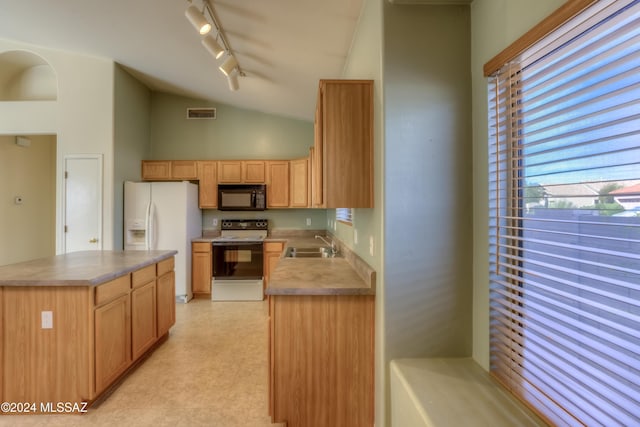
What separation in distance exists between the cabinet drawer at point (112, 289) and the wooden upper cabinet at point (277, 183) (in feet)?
9.00

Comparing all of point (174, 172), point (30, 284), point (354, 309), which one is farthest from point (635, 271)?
point (174, 172)

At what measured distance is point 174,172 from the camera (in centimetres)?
486

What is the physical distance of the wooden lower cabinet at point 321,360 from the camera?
174 cm

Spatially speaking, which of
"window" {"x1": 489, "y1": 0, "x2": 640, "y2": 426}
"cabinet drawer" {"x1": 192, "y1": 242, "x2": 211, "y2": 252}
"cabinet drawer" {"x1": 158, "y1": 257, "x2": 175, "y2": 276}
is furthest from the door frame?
"window" {"x1": 489, "y1": 0, "x2": 640, "y2": 426}

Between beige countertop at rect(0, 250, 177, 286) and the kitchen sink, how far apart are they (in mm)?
1274

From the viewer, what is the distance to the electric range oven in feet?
14.8

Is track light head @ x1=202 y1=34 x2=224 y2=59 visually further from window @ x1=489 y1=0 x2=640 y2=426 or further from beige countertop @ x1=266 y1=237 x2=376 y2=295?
window @ x1=489 y1=0 x2=640 y2=426

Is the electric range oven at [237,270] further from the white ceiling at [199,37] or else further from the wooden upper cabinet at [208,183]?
the white ceiling at [199,37]

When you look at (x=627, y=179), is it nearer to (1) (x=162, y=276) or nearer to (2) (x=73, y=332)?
(2) (x=73, y=332)

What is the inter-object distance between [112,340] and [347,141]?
7.20ft

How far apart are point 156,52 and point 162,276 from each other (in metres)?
Answer: 2.67

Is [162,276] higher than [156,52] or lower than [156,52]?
lower

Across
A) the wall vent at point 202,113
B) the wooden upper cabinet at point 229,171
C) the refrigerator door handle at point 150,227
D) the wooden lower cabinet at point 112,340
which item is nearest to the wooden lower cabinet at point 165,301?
the wooden lower cabinet at point 112,340

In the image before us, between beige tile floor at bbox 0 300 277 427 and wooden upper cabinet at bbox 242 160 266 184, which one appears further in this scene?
wooden upper cabinet at bbox 242 160 266 184
